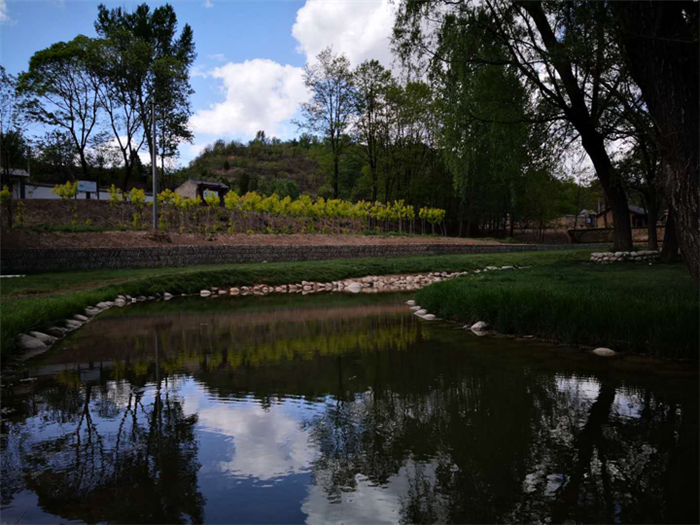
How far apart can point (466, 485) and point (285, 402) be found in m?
2.05

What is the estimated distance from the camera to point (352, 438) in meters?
3.37

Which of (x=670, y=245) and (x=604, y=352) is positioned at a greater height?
(x=670, y=245)

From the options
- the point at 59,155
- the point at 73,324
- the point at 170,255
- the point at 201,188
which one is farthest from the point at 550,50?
the point at 59,155

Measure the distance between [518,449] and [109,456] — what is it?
8.63 feet

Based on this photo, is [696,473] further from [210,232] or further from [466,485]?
[210,232]

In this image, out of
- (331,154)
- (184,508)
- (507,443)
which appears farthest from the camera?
(331,154)

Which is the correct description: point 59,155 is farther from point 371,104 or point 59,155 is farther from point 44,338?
point 44,338

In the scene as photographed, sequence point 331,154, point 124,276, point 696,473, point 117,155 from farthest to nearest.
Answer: point 117,155 < point 331,154 < point 124,276 < point 696,473

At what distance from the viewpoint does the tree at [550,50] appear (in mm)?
10336

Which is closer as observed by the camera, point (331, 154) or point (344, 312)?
point (344, 312)

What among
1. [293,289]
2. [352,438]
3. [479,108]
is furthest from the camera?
[293,289]

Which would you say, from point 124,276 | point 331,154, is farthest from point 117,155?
point 124,276

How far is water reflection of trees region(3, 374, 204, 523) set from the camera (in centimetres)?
247

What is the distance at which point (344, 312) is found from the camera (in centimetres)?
1062
